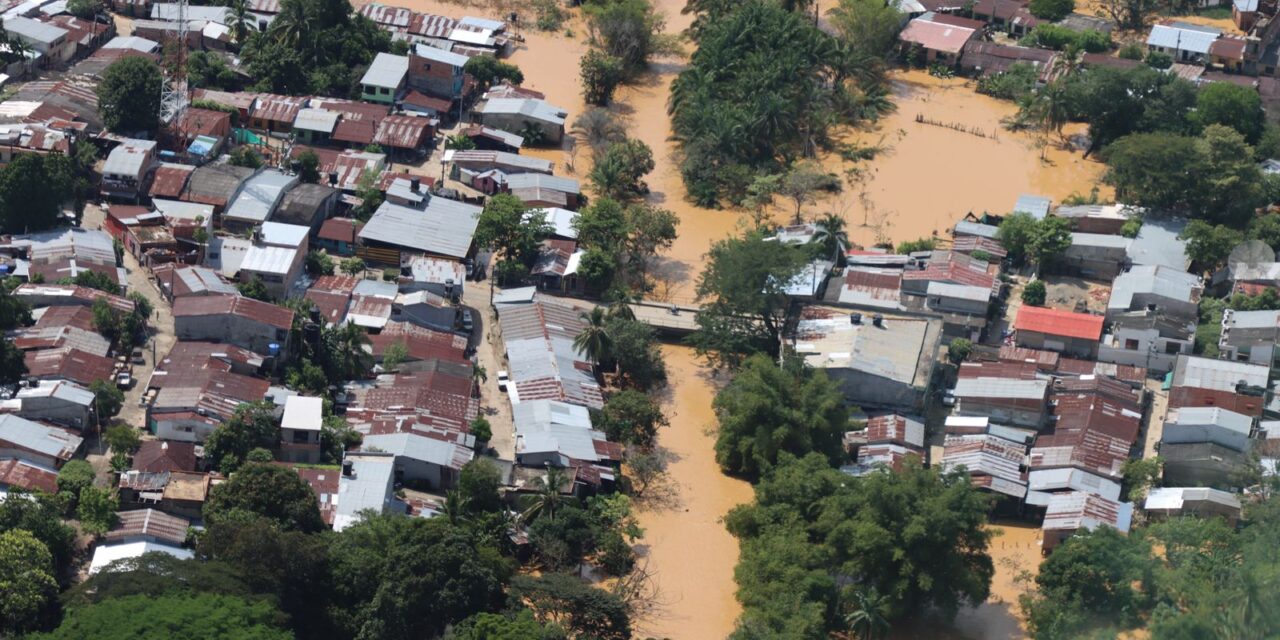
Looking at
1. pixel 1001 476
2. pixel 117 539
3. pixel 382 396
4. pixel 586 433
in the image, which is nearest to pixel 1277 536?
pixel 1001 476

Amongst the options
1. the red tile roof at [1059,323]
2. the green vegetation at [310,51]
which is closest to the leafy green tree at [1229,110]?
the red tile roof at [1059,323]

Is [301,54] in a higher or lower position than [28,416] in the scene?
higher

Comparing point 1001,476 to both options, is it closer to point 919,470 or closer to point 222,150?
point 919,470

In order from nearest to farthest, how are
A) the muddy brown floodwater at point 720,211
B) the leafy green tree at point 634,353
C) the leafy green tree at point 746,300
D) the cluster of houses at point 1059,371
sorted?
the muddy brown floodwater at point 720,211 → the cluster of houses at point 1059,371 → the leafy green tree at point 634,353 → the leafy green tree at point 746,300

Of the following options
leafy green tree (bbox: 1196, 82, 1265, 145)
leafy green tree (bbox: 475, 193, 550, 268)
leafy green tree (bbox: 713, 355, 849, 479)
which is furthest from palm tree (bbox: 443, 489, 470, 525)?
leafy green tree (bbox: 1196, 82, 1265, 145)

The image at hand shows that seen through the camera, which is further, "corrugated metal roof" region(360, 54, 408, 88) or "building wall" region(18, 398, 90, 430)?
"corrugated metal roof" region(360, 54, 408, 88)

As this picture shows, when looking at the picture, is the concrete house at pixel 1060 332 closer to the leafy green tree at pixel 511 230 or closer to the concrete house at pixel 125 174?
the leafy green tree at pixel 511 230

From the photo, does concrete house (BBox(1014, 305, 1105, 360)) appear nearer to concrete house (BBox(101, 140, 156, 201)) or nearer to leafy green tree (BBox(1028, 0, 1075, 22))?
concrete house (BBox(101, 140, 156, 201))
